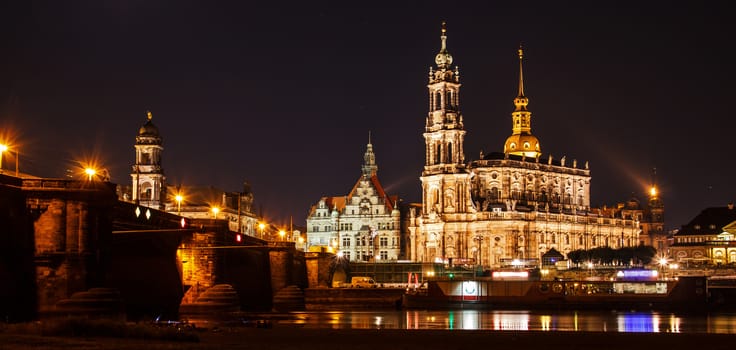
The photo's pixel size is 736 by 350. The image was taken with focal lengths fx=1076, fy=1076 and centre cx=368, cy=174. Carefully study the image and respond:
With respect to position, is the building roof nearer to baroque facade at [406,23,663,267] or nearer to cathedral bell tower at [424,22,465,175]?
baroque facade at [406,23,663,267]

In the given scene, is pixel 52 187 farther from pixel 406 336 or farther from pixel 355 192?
pixel 355 192

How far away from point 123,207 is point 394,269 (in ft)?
317

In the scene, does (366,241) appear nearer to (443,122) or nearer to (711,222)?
(443,122)

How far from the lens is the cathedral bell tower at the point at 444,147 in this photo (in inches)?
6973

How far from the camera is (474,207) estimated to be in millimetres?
177500

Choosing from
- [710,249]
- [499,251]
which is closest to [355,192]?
[499,251]

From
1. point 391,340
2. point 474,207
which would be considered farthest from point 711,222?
point 391,340

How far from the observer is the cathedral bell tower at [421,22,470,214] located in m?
177

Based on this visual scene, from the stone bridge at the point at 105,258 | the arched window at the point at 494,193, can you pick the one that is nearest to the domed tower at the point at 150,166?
the arched window at the point at 494,193

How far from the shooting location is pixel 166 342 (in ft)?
125

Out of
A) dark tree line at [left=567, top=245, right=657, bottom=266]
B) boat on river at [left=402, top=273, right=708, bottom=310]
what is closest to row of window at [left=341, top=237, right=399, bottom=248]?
dark tree line at [left=567, top=245, right=657, bottom=266]

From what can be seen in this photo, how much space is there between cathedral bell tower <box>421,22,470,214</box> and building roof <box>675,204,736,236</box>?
47.7 m

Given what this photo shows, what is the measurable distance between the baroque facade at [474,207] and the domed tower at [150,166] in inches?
1756

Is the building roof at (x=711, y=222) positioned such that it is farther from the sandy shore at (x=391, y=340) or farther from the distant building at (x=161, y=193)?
the sandy shore at (x=391, y=340)
